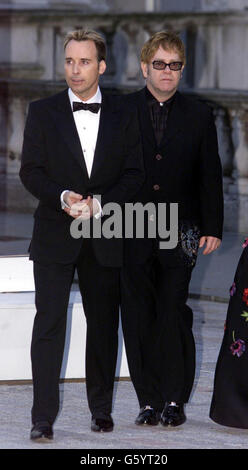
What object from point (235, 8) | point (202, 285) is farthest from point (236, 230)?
point (202, 285)

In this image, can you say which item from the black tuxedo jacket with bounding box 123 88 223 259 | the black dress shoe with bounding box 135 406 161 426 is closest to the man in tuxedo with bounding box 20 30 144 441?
the black tuxedo jacket with bounding box 123 88 223 259

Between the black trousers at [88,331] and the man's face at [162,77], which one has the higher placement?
the man's face at [162,77]

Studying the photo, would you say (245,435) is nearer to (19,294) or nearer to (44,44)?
(19,294)

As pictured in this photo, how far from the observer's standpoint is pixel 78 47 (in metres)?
6.39

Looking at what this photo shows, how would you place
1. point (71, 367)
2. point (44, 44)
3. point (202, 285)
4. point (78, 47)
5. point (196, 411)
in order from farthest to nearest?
1. point (44, 44)
2. point (202, 285)
3. point (71, 367)
4. point (196, 411)
5. point (78, 47)

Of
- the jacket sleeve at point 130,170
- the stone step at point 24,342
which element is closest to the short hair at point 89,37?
the jacket sleeve at point 130,170

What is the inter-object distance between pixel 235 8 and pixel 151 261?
431 inches

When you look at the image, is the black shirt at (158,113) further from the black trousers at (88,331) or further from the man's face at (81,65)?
the black trousers at (88,331)

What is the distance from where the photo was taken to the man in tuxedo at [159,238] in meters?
6.81

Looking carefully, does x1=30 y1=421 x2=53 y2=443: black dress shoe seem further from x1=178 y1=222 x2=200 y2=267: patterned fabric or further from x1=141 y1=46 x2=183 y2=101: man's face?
x1=141 y1=46 x2=183 y2=101: man's face

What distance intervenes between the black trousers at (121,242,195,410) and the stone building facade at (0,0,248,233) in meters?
9.53

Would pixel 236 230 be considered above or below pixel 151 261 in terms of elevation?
below

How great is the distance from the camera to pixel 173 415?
6816 millimetres

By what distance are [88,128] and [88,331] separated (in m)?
0.97
